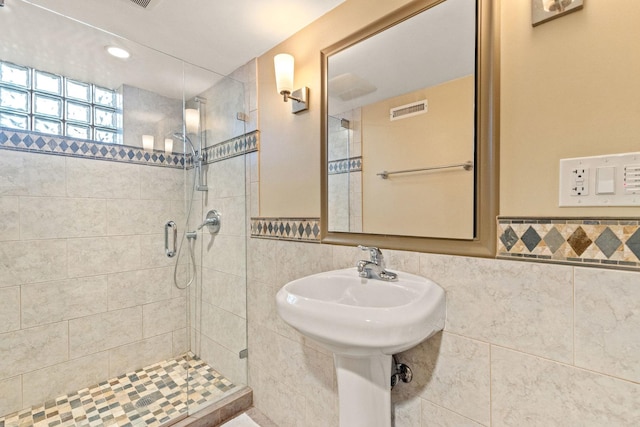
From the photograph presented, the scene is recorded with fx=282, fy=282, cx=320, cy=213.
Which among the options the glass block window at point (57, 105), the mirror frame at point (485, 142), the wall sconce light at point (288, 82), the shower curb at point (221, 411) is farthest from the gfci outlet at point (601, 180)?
the glass block window at point (57, 105)

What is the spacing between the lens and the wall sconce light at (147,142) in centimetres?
Result: 213

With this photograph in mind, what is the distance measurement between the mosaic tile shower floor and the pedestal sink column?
1.15 m

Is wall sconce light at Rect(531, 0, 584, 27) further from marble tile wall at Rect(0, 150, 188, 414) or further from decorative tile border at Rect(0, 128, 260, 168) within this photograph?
marble tile wall at Rect(0, 150, 188, 414)

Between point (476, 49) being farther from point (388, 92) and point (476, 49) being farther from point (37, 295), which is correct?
point (37, 295)

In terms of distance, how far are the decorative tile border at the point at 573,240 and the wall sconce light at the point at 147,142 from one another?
7.54 ft

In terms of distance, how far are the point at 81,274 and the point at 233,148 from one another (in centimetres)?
132

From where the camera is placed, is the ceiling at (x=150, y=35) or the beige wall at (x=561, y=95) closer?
the beige wall at (x=561, y=95)

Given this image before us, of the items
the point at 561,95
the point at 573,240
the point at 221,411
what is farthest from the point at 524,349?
the point at 221,411

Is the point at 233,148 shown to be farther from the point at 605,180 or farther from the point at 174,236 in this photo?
the point at 605,180

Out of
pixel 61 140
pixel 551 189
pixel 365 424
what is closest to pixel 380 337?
pixel 365 424

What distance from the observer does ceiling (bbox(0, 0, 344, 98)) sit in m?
1.37

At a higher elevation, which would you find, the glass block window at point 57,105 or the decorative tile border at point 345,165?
the glass block window at point 57,105

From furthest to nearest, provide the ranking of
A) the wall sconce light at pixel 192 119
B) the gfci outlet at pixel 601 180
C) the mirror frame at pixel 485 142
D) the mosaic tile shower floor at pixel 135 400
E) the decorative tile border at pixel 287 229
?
the wall sconce light at pixel 192 119, the mosaic tile shower floor at pixel 135 400, the decorative tile border at pixel 287 229, the mirror frame at pixel 485 142, the gfci outlet at pixel 601 180

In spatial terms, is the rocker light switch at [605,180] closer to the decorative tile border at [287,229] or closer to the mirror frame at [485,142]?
the mirror frame at [485,142]
